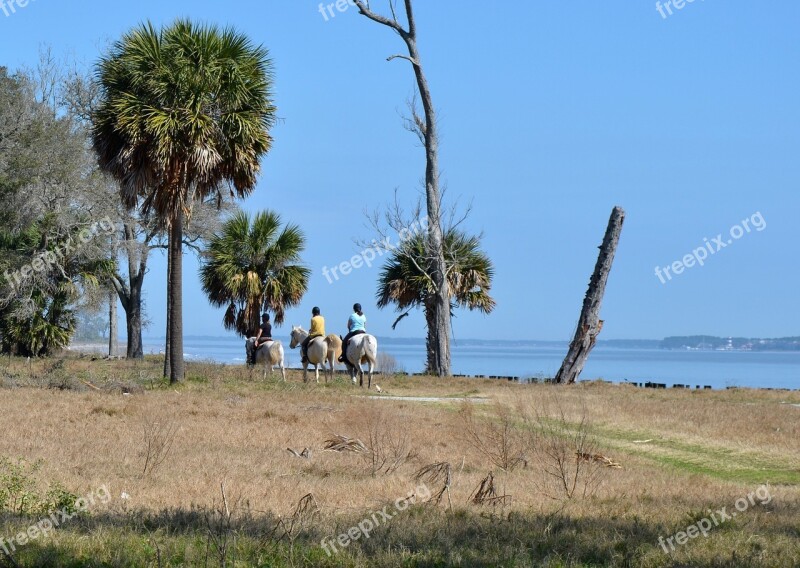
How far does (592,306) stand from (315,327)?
9426 millimetres

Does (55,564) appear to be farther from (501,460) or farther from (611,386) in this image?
(611,386)

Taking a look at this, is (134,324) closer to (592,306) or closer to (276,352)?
(276,352)

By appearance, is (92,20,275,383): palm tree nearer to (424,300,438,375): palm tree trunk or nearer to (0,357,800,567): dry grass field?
(0,357,800,567): dry grass field

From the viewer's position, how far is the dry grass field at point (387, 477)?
348 inches

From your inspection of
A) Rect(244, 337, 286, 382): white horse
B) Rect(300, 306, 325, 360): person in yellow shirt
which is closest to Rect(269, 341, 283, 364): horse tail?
Rect(244, 337, 286, 382): white horse

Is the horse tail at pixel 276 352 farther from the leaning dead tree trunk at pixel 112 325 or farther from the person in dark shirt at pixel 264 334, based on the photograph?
the leaning dead tree trunk at pixel 112 325

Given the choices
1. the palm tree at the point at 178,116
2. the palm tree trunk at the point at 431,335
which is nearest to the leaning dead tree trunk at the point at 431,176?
the palm tree trunk at the point at 431,335

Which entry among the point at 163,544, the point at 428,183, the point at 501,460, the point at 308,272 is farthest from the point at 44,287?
the point at 163,544

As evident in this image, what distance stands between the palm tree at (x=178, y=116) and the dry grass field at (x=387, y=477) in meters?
4.82

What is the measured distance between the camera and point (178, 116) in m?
24.2

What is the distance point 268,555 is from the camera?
845cm

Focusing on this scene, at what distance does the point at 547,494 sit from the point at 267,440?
5.22 m

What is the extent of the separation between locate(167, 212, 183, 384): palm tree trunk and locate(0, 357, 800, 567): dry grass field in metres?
1.06

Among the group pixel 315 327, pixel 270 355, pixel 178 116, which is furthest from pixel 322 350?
pixel 178 116
